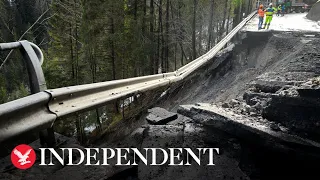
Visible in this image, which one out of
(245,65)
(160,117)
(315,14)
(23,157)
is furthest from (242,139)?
(315,14)

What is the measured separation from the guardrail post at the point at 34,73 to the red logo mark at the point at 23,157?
216 millimetres

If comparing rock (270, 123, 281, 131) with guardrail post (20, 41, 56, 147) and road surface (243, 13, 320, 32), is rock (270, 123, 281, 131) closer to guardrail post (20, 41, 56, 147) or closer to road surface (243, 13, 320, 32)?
guardrail post (20, 41, 56, 147)

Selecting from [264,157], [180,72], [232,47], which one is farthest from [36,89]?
[232,47]

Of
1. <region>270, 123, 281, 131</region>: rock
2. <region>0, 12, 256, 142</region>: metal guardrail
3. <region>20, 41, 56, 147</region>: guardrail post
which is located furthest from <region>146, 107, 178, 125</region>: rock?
<region>20, 41, 56, 147</region>: guardrail post

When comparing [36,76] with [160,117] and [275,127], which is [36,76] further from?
[275,127]

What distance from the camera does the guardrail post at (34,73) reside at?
7.40 feet

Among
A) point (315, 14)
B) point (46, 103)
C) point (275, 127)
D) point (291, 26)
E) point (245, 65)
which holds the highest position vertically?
point (315, 14)

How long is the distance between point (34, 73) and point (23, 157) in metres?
0.79

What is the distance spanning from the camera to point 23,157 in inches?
82.2

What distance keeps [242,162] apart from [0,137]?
236cm

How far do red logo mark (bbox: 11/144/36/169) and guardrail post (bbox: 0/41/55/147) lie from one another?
0.22 metres

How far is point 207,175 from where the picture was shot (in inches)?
96.4

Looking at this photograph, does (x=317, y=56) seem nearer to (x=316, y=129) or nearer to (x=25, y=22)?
(x=316, y=129)

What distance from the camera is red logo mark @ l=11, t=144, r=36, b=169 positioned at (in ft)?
6.52
